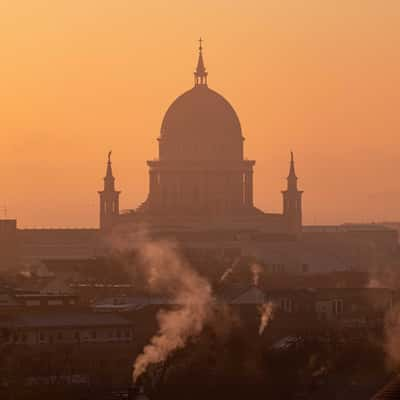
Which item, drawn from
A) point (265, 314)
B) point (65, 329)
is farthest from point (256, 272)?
point (65, 329)

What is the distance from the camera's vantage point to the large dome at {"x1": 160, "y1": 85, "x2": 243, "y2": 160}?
585 ft

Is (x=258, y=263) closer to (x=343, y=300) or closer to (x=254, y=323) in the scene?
(x=343, y=300)

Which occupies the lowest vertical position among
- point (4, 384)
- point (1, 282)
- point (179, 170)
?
point (4, 384)

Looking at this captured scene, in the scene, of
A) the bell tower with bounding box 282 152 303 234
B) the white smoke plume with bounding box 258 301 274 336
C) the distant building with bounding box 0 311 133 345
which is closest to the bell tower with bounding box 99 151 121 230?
the bell tower with bounding box 282 152 303 234

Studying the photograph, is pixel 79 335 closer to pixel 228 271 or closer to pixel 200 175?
pixel 228 271

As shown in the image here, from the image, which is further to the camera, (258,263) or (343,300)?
(258,263)

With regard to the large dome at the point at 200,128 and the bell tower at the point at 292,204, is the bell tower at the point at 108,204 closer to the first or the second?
the large dome at the point at 200,128

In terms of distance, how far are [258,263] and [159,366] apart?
224 feet

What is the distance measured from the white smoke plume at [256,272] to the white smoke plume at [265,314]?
590 inches

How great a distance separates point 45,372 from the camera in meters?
79.5

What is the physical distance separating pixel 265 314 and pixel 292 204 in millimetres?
91251

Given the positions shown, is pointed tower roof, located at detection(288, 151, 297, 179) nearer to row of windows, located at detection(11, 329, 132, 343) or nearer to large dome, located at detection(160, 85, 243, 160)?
large dome, located at detection(160, 85, 243, 160)

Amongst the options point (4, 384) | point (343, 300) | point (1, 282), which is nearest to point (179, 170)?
point (1, 282)

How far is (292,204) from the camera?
18262 cm
